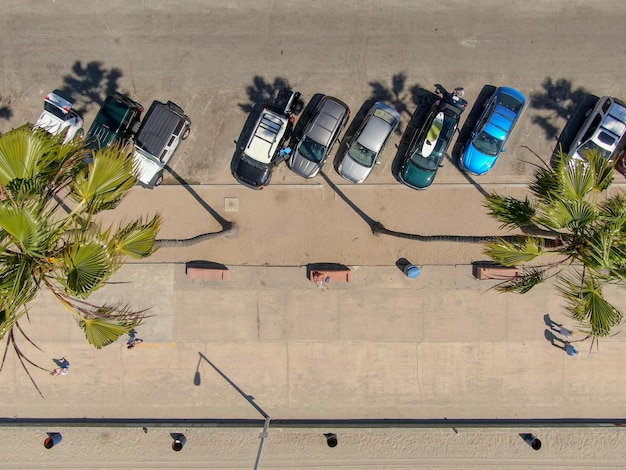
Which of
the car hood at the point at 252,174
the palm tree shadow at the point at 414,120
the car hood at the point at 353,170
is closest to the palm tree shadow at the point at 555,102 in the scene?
the palm tree shadow at the point at 414,120

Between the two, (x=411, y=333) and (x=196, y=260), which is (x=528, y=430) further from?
(x=196, y=260)

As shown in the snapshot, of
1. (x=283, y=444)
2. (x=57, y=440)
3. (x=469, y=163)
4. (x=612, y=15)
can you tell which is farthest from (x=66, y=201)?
(x=612, y=15)

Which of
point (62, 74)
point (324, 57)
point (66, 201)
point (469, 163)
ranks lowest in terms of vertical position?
point (66, 201)

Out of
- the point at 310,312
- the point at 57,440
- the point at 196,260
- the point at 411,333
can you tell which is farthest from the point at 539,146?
the point at 57,440

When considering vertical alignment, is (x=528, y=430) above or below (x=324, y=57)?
below

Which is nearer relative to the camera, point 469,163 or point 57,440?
point 469,163

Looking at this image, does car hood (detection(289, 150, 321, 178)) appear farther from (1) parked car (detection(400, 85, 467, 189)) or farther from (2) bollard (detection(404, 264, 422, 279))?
(2) bollard (detection(404, 264, 422, 279))

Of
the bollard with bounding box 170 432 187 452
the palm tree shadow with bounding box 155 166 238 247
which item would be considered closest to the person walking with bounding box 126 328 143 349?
the palm tree shadow with bounding box 155 166 238 247
